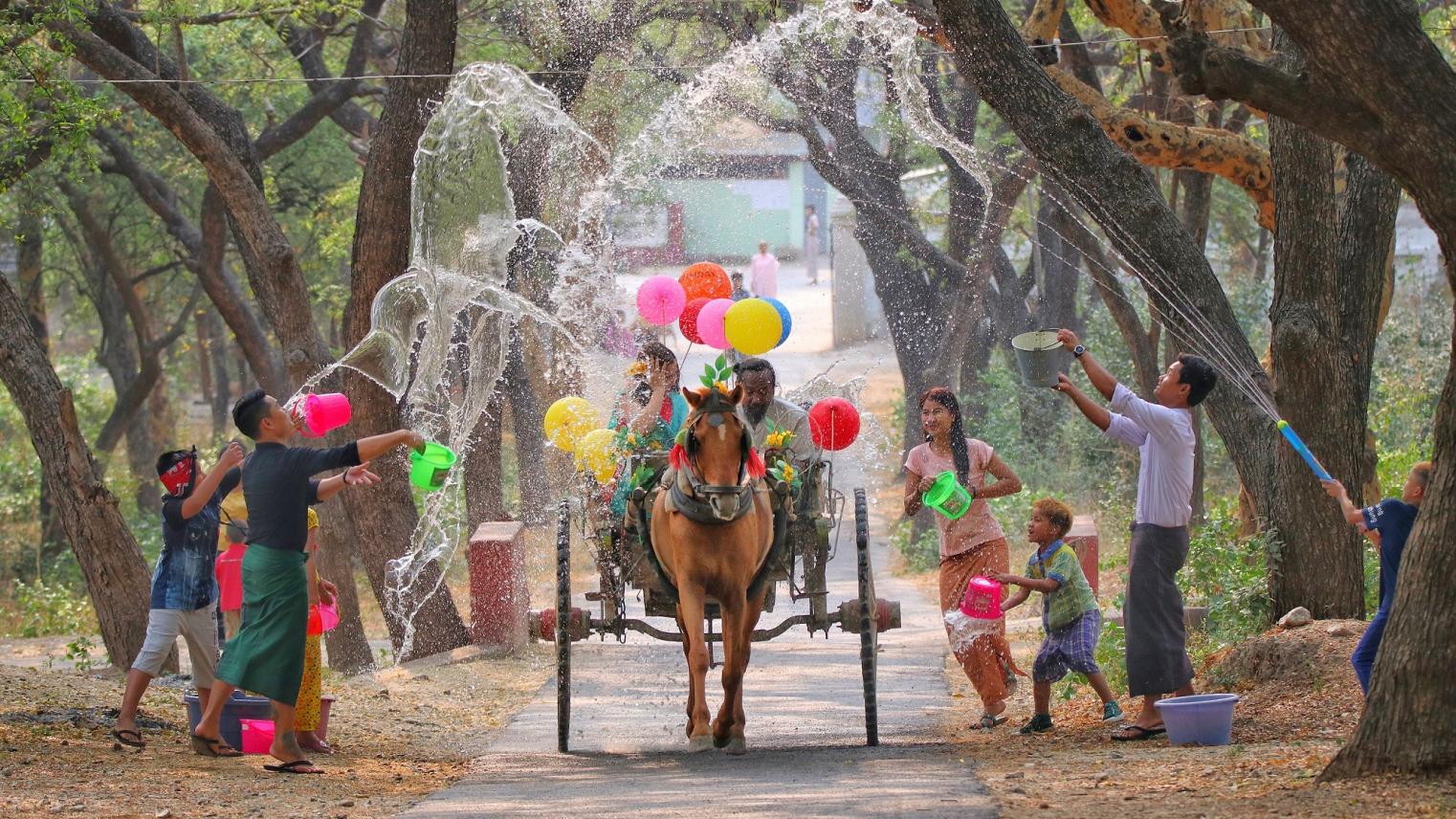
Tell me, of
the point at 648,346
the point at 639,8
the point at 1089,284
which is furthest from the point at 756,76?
the point at 1089,284

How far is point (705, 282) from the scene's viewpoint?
10766 mm

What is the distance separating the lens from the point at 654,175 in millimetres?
14648

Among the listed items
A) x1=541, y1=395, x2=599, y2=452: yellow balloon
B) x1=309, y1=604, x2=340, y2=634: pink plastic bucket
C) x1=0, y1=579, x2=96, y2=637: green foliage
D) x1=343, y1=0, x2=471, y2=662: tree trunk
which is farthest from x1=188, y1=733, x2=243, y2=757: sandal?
x1=0, y1=579, x2=96, y2=637: green foliage

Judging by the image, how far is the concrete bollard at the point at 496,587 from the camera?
13.8 meters

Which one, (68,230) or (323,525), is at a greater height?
(68,230)

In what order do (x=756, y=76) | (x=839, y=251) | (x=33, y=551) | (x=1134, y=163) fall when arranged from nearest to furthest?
1. (x=1134, y=163)
2. (x=756, y=76)
3. (x=33, y=551)
4. (x=839, y=251)

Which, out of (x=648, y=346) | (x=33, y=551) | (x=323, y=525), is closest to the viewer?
(x=648, y=346)

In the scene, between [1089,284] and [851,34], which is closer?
[851,34]

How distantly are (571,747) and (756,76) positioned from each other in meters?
10.4

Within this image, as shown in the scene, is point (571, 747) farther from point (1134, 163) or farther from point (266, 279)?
point (266, 279)

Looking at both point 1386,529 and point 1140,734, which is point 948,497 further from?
point 1386,529

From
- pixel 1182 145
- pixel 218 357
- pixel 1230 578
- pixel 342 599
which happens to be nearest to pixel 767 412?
pixel 1230 578

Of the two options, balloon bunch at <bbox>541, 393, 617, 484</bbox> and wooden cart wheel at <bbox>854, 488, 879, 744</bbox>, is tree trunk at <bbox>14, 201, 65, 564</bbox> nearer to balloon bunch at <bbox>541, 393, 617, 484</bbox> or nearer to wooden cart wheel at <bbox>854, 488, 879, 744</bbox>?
balloon bunch at <bbox>541, 393, 617, 484</bbox>

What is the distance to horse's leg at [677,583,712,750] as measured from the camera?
8530mm
